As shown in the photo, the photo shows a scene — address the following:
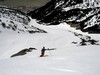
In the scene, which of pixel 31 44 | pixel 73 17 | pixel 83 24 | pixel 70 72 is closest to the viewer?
pixel 70 72

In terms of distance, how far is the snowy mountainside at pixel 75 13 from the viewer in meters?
58.2

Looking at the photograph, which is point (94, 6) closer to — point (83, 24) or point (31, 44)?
point (83, 24)

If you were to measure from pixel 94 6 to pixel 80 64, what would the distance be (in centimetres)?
5857

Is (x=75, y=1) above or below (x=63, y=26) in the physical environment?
above

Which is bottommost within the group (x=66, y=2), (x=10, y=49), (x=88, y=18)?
(x=10, y=49)

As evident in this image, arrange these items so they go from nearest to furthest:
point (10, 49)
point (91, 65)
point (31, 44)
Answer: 1. point (91, 65)
2. point (10, 49)
3. point (31, 44)

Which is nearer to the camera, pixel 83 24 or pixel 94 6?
pixel 83 24

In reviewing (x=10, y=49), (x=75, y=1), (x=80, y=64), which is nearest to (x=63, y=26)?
(x=75, y=1)

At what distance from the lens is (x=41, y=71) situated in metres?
9.48

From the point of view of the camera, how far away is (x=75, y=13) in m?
67.7

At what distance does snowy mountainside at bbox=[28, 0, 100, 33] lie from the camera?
191 ft

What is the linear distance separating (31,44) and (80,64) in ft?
69.7

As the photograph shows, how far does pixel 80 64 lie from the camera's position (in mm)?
10453

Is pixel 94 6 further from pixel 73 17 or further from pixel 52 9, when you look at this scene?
pixel 52 9
